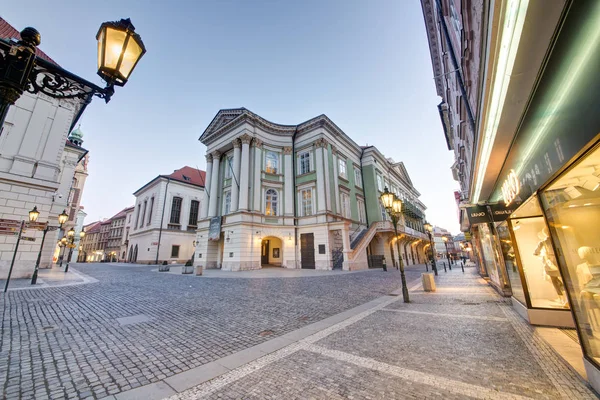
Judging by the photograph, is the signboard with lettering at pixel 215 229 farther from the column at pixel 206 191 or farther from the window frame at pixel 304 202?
the window frame at pixel 304 202

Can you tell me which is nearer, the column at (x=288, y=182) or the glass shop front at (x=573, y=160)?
the glass shop front at (x=573, y=160)

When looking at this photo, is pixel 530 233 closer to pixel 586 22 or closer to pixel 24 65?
pixel 586 22

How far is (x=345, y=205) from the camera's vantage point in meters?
26.6

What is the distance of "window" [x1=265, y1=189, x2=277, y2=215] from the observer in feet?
79.0

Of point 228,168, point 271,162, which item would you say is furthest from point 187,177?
point 271,162

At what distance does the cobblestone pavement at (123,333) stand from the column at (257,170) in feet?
47.4

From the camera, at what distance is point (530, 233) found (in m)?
5.47

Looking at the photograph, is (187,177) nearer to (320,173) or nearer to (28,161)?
(28,161)

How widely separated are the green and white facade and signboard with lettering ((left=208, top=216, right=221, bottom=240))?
0.10 meters

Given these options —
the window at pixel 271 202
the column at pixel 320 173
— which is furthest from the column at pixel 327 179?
→ the window at pixel 271 202

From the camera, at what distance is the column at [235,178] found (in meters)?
22.6

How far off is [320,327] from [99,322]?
539 centimetres

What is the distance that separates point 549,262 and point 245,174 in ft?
69.3

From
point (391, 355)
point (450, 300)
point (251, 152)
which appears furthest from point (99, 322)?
point (251, 152)
